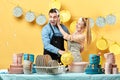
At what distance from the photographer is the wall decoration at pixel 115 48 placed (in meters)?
3.48

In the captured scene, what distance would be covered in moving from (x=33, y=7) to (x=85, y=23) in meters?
1.05

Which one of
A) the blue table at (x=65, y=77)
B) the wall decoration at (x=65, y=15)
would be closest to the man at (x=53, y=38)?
the wall decoration at (x=65, y=15)

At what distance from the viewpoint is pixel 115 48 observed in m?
3.51

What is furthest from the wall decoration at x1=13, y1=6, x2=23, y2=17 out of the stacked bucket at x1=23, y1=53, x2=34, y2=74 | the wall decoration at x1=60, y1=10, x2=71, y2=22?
the stacked bucket at x1=23, y1=53, x2=34, y2=74

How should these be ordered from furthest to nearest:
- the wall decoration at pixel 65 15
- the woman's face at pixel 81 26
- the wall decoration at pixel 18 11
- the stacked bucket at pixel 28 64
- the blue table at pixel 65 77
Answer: the wall decoration at pixel 18 11, the wall decoration at pixel 65 15, the woman's face at pixel 81 26, the stacked bucket at pixel 28 64, the blue table at pixel 65 77

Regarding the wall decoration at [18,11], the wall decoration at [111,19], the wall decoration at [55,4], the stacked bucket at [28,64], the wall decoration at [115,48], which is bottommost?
the stacked bucket at [28,64]

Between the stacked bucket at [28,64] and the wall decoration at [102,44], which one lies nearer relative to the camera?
the stacked bucket at [28,64]

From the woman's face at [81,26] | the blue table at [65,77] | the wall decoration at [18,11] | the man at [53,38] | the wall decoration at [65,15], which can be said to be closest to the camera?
the blue table at [65,77]

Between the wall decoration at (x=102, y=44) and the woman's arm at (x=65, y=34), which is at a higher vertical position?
the woman's arm at (x=65, y=34)

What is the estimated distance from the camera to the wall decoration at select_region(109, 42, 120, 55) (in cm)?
348

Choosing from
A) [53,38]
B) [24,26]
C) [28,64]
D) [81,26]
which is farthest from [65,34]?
[28,64]

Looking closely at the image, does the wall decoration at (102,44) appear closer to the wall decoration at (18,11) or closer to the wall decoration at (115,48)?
the wall decoration at (115,48)

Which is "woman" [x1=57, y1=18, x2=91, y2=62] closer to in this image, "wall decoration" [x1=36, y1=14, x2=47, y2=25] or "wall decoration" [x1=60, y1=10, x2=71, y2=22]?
"wall decoration" [x1=60, y1=10, x2=71, y2=22]

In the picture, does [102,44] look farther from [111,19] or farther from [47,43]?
[47,43]
